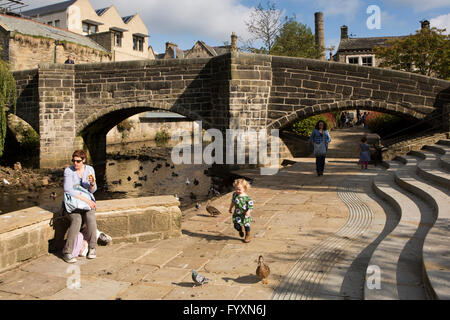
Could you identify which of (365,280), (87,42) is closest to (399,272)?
(365,280)

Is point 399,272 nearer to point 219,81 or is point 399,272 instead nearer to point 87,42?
point 219,81

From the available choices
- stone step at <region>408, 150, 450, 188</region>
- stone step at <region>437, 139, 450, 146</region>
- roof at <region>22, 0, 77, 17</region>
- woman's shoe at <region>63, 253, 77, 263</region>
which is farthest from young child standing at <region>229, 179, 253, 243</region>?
roof at <region>22, 0, 77, 17</region>

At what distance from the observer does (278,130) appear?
47.4 ft

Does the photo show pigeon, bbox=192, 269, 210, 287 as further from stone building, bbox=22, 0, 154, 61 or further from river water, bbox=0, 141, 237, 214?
stone building, bbox=22, 0, 154, 61

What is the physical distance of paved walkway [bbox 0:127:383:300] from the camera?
394 cm

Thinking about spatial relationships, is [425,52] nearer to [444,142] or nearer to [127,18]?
[444,142]

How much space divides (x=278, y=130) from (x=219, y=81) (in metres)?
2.81

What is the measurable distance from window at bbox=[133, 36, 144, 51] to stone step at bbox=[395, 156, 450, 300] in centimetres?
3779

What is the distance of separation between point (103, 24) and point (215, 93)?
28.9 metres

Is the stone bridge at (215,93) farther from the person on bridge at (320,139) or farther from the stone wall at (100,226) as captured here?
the stone wall at (100,226)

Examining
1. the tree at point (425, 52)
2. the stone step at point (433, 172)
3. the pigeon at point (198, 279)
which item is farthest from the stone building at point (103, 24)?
the pigeon at point (198, 279)

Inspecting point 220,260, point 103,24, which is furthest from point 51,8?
point 220,260

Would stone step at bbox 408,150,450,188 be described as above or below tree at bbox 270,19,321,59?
below

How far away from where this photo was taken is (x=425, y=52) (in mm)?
24609
